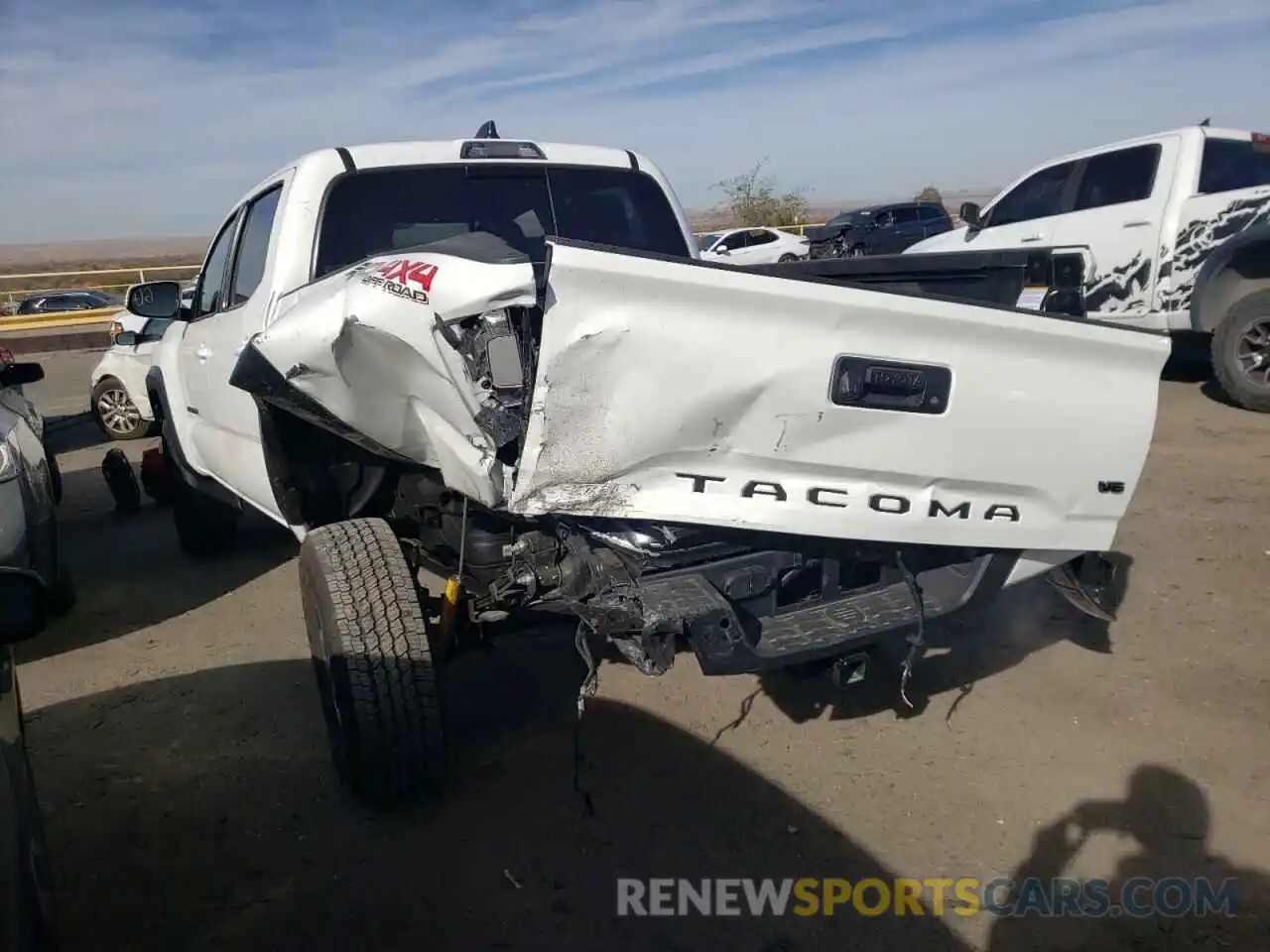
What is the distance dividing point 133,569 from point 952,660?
15.5ft

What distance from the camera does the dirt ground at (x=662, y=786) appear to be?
8.75ft

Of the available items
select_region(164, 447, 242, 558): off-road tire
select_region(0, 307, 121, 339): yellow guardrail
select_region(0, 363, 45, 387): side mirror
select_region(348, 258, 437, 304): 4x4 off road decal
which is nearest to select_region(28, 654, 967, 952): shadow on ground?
select_region(348, 258, 437, 304): 4x4 off road decal

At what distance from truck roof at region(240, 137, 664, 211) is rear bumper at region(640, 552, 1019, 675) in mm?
2134

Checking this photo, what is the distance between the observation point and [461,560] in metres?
3.24

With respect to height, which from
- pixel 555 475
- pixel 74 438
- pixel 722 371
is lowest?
pixel 74 438

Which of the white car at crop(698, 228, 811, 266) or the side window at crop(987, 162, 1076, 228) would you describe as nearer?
the side window at crop(987, 162, 1076, 228)

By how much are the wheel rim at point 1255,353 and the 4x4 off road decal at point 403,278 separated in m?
7.35

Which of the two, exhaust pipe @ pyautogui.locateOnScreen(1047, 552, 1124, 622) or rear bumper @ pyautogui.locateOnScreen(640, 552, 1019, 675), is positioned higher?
rear bumper @ pyautogui.locateOnScreen(640, 552, 1019, 675)

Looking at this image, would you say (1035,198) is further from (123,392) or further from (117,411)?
(117,411)

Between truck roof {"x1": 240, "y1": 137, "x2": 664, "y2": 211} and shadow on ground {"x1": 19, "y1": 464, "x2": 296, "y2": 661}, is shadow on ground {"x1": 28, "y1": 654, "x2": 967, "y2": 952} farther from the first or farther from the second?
truck roof {"x1": 240, "y1": 137, "x2": 664, "y2": 211}

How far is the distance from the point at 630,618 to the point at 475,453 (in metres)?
0.61

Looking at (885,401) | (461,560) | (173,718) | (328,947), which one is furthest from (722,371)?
(173,718)

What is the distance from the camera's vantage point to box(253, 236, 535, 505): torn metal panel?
2.55 metres

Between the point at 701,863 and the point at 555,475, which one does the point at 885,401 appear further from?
the point at 701,863
